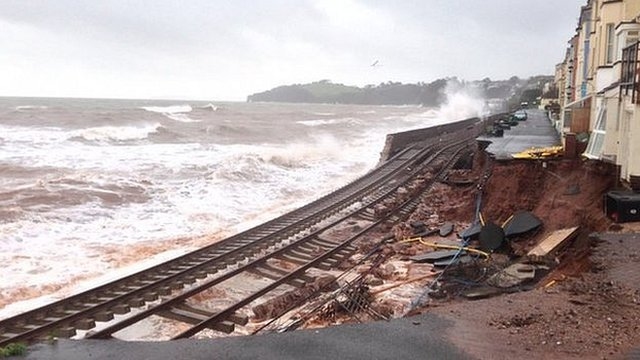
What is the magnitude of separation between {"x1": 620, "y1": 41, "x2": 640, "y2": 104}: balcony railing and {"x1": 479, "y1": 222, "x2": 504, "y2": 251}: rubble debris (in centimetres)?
388

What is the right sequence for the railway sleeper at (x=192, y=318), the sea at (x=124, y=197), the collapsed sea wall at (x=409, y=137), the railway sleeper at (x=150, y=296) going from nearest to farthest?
the railway sleeper at (x=192, y=318) < the railway sleeper at (x=150, y=296) < the sea at (x=124, y=197) < the collapsed sea wall at (x=409, y=137)

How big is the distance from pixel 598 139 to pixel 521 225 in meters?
4.89

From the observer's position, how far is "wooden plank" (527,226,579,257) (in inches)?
422

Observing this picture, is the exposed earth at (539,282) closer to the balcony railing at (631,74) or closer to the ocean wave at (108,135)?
the balcony railing at (631,74)

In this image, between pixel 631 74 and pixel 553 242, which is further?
pixel 631 74

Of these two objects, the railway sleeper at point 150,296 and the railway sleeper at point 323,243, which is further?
the railway sleeper at point 323,243

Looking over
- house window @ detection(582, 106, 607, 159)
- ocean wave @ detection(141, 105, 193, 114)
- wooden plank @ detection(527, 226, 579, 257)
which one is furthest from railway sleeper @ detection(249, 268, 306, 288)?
ocean wave @ detection(141, 105, 193, 114)

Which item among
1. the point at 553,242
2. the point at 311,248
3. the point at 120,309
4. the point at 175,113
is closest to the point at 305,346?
the point at 120,309

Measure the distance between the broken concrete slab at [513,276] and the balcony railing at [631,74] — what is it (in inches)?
189

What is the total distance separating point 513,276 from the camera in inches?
381

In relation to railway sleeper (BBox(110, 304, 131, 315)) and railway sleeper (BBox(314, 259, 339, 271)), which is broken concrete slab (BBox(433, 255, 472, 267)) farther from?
railway sleeper (BBox(110, 304, 131, 315))

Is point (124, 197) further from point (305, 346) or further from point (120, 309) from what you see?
point (305, 346)

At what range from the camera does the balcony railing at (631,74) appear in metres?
12.4

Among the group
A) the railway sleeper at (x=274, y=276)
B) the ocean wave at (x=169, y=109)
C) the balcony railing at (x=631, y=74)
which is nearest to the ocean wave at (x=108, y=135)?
the railway sleeper at (x=274, y=276)
